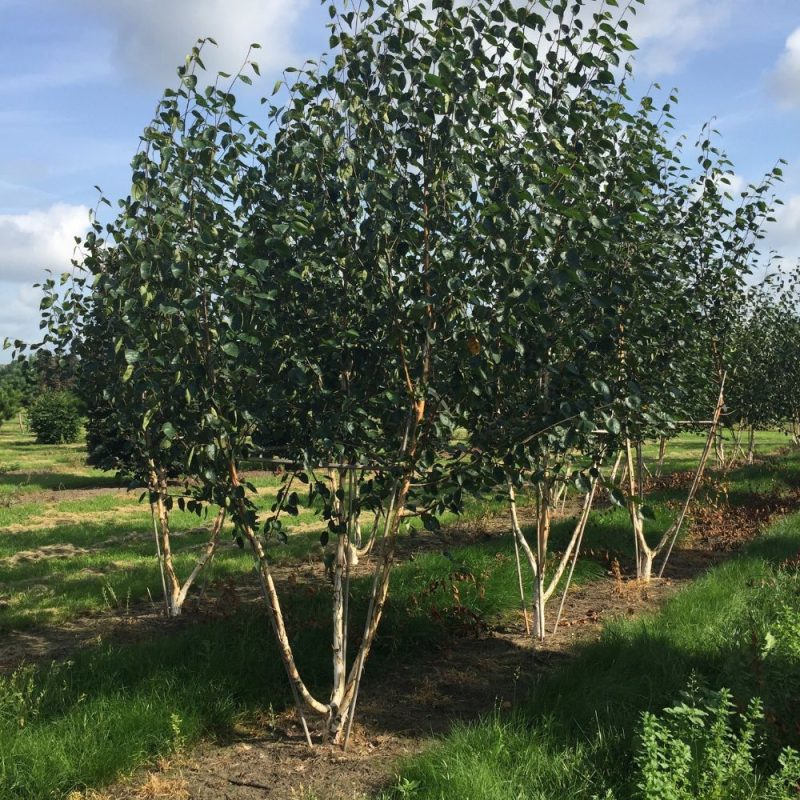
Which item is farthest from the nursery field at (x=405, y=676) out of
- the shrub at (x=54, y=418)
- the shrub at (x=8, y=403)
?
the shrub at (x=8, y=403)

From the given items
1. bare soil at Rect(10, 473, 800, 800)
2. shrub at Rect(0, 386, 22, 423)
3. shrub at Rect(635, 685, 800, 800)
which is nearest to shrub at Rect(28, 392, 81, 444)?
shrub at Rect(0, 386, 22, 423)

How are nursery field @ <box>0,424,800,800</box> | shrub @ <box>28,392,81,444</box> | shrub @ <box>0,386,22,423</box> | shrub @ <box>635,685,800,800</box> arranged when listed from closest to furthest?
shrub @ <box>635,685,800,800</box>
nursery field @ <box>0,424,800,800</box>
shrub @ <box>28,392,81,444</box>
shrub @ <box>0,386,22,423</box>

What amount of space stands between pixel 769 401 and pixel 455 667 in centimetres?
1473

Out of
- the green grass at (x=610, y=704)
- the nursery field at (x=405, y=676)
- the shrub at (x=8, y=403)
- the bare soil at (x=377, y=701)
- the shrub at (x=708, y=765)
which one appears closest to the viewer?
the shrub at (x=708, y=765)

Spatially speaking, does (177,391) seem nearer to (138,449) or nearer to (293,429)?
(293,429)

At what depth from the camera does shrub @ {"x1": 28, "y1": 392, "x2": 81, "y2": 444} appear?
1444 inches

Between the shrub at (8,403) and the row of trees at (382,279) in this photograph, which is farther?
the shrub at (8,403)

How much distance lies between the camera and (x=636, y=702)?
506cm

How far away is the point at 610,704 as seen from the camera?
195 inches

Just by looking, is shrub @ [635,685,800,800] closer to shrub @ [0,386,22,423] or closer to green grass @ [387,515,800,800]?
green grass @ [387,515,800,800]

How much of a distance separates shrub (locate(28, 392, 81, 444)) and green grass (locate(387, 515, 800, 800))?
1380 inches

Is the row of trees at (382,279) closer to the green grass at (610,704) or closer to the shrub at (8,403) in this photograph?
the green grass at (610,704)

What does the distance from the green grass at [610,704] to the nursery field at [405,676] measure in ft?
0.05

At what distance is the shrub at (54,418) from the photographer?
3669 centimetres
